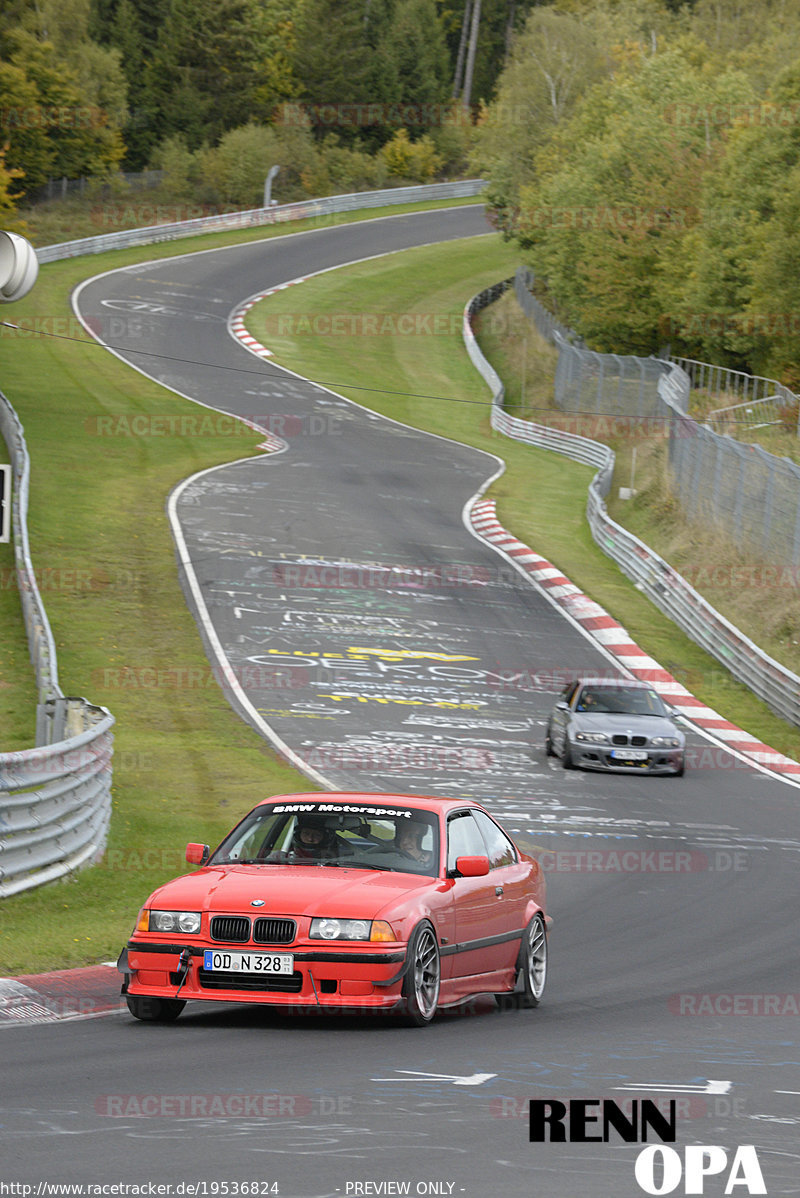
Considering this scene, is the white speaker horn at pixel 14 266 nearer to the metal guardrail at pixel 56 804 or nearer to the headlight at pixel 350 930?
the metal guardrail at pixel 56 804

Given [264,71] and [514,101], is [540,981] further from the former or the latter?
[264,71]

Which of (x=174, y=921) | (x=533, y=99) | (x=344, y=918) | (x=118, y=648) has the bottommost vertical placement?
(x=118, y=648)

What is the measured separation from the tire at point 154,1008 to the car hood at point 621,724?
14.2m

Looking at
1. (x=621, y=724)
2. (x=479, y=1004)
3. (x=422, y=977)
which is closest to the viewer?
(x=422, y=977)

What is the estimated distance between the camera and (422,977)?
9023 millimetres

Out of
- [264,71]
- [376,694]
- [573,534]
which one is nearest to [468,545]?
[573,534]

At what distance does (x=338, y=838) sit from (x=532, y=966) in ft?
5.31

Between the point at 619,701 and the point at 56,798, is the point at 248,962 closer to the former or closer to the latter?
the point at 56,798

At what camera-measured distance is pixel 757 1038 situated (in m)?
8.98

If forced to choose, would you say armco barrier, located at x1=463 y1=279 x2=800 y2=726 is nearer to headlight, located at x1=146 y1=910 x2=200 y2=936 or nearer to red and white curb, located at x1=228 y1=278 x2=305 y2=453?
red and white curb, located at x1=228 y1=278 x2=305 y2=453

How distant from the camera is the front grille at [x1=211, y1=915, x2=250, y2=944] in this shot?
8672 mm

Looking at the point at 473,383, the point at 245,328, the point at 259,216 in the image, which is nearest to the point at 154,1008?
the point at 473,383

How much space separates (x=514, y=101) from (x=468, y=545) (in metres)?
47.3
